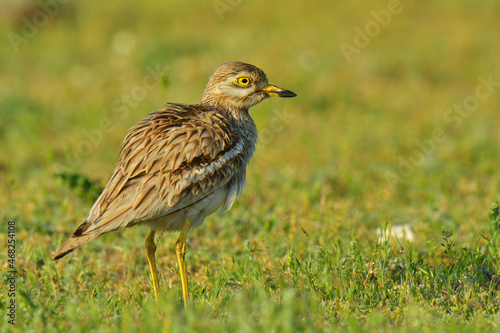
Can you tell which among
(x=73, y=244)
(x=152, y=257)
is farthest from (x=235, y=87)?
(x=73, y=244)

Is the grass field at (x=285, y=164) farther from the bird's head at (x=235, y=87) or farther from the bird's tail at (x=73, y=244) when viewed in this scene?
the bird's head at (x=235, y=87)

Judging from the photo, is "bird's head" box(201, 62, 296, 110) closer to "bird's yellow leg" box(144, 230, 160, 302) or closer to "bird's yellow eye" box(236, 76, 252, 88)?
"bird's yellow eye" box(236, 76, 252, 88)

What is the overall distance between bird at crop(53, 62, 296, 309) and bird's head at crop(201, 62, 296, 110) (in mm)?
365

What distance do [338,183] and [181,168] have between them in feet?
10.8

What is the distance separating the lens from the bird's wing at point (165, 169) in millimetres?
4352

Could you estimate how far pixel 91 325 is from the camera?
3.80 metres

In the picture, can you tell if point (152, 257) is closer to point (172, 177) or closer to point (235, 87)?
point (172, 177)

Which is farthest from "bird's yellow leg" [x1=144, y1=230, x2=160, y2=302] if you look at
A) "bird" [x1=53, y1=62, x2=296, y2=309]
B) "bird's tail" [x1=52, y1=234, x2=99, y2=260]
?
"bird's tail" [x1=52, y1=234, x2=99, y2=260]

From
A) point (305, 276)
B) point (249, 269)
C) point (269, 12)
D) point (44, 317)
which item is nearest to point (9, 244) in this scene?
point (44, 317)

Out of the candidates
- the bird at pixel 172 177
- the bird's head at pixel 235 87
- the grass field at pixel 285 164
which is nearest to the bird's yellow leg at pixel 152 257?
the bird at pixel 172 177

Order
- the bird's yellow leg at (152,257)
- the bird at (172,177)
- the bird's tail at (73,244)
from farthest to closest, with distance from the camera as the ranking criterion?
the bird's yellow leg at (152,257) < the bird at (172,177) < the bird's tail at (73,244)

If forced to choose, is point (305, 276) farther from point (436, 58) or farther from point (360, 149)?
point (436, 58)

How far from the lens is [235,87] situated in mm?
5594

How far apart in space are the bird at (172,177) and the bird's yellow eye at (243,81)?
0.49 metres
